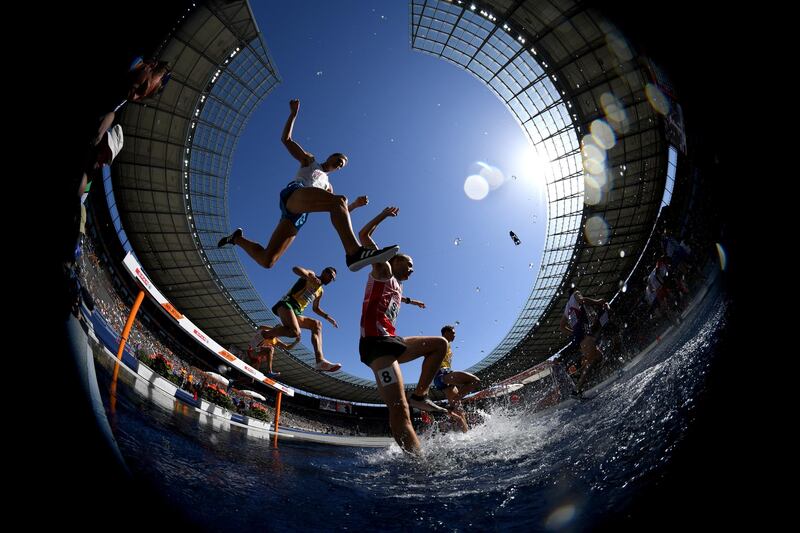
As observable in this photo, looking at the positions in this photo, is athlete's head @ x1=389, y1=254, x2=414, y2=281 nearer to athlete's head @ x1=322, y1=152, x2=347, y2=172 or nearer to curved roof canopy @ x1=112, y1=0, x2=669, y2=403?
athlete's head @ x1=322, y1=152, x2=347, y2=172

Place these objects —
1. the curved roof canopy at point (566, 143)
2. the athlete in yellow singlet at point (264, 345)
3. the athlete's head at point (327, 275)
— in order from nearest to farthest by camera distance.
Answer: the curved roof canopy at point (566, 143), the athlete's head at point (327, 275), the athlete in yellow singlet at point (264, 345)

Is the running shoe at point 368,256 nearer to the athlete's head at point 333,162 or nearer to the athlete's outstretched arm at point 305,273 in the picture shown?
the athlete's head at point 333,162

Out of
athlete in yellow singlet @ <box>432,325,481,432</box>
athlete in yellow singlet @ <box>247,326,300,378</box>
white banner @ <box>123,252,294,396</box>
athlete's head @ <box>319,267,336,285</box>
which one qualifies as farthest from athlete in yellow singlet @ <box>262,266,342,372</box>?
athlete in yellow singlet @ <box>432,325,481,432</box>

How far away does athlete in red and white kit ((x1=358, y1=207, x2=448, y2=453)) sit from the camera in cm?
239

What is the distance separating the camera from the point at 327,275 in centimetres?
611

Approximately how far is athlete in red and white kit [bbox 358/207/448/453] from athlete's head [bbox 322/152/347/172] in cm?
73

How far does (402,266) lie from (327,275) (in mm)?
3149

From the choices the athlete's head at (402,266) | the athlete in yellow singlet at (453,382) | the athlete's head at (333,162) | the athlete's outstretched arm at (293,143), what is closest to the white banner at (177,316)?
the athlete's outstretched arm at (293,143)

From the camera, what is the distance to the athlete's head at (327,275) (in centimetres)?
607

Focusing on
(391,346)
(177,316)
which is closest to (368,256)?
(391,346)

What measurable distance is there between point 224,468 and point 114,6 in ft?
5.87

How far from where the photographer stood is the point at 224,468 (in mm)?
1376

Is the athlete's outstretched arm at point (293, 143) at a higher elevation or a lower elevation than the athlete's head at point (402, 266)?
higher

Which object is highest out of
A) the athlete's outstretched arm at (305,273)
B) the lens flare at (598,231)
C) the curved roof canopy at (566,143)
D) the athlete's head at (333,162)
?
the athlete's outstretched arm at (305,273)
